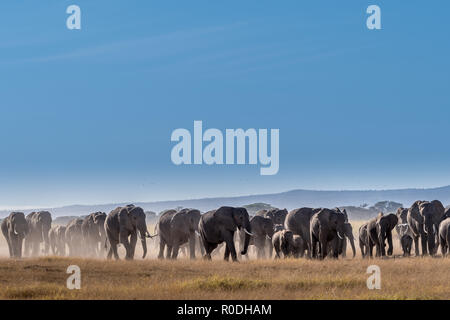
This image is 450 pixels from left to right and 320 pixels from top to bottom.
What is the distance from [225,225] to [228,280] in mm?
11176

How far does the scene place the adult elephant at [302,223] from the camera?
4126 centimetres

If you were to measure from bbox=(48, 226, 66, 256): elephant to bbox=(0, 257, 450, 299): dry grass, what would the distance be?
30.4m

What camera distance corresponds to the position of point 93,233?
53938 mm

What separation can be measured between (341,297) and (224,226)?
47.4 ft

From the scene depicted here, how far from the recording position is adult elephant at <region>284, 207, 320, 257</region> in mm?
41263

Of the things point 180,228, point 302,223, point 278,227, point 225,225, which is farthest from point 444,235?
point 180,228

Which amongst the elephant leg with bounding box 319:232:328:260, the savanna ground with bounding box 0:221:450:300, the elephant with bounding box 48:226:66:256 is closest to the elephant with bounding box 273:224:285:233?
the elephant leg with bounding box 319:232:328:260

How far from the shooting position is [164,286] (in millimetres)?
23953

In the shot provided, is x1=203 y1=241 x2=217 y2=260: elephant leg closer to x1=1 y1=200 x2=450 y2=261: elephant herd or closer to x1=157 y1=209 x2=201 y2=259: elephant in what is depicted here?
x1=1 y1=200 x2=450 y2=261: elephant herd

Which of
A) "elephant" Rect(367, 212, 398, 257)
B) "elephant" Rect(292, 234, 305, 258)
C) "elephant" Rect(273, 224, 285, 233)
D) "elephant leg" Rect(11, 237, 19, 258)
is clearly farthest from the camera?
"elephant leg" Rect(11, 237, 19, 258)

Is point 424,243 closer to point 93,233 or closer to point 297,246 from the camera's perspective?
point 297,246

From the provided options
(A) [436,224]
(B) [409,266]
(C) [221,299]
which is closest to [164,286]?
(C) [221,299]

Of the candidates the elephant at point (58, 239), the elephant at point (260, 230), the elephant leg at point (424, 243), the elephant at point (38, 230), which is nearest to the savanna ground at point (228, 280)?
the elephant leg at point (424, 243)
